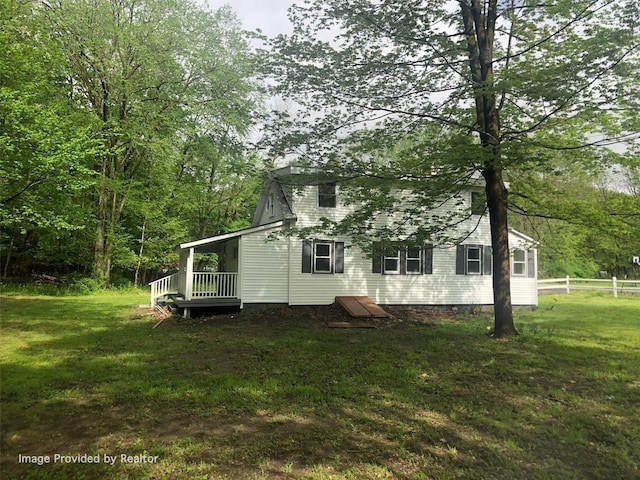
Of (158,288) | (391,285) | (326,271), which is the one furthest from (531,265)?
(158,288)

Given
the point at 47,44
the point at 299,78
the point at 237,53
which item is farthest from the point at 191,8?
the point at 299,78

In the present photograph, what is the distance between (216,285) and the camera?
13344 millimetres

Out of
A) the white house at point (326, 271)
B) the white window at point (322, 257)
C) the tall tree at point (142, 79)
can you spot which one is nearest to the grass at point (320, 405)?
the white house at point (326, 271)

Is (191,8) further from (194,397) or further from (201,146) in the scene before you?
(194,397)

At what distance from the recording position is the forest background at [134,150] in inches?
431

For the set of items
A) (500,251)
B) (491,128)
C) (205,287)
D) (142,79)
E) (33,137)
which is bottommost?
(205,287)

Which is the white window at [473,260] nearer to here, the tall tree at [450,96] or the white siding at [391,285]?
the white siding at [391,285]

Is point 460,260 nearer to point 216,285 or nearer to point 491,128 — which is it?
point 491,128

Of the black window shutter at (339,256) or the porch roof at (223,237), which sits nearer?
the porch roof at (223,237)

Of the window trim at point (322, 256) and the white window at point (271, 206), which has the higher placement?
the white window at point (271, 206)

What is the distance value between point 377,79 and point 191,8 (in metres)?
17.3

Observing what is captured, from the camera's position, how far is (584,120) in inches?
320

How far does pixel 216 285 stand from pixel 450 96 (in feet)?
31.0

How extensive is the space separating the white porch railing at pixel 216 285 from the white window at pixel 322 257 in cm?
294
